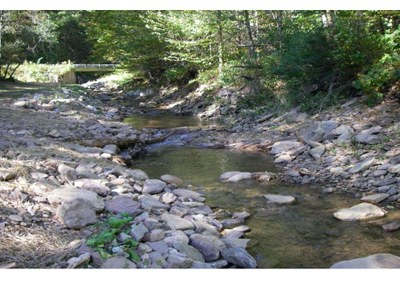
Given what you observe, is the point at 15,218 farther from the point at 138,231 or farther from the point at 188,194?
the point at 188,194

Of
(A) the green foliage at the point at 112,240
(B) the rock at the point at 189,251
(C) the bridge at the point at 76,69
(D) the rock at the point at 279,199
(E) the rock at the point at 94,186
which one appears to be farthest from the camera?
(C) the bridge at the point at 76,69

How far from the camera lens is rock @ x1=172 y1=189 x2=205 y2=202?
451 centimetres

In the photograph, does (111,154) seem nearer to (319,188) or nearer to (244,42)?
(319,188)

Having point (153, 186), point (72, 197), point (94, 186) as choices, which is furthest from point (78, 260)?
point (153, 186)

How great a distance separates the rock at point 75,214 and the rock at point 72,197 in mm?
112

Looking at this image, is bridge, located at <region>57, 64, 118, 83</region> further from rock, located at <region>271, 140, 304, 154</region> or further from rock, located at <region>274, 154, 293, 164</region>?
rock, located at <region>274, 154, 293, 164</region>

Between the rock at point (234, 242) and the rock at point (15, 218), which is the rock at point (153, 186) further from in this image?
the rock at point (15, 218)

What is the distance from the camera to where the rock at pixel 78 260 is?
2.22 metres

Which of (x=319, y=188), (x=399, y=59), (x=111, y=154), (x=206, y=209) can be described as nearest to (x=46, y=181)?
(x=206, y=209)

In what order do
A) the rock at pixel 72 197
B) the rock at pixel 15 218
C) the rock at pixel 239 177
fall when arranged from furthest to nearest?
the rock at pixel 239 177
the rock at pixel 72 197
the rock at pixel 15 218

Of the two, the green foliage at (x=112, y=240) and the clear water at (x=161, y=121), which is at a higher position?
the green foliage at (x=112, y=240)

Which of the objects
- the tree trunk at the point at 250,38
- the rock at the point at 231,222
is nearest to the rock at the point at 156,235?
the rock at the point at 231,222

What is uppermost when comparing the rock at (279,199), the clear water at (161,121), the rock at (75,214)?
the rock at (75,214)

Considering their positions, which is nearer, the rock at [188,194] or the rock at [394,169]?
the rock at [188,194]
